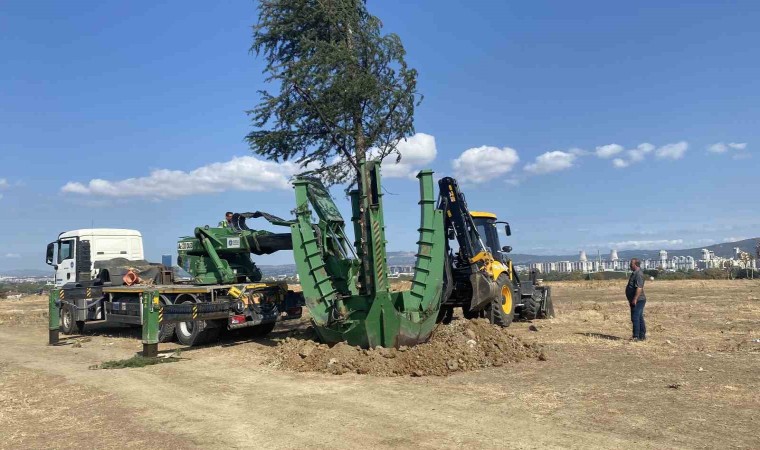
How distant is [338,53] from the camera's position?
14.9 m

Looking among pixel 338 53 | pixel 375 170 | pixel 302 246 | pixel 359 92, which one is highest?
pixel 338 53

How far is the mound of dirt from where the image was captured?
9.92 metres

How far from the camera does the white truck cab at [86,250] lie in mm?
18953

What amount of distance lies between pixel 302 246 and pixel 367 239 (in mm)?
1705

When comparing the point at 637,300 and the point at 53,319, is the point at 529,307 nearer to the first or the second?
the point at 637,300

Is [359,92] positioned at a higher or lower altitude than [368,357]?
higher

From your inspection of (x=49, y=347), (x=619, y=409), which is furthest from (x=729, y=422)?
(x=49, y=347)

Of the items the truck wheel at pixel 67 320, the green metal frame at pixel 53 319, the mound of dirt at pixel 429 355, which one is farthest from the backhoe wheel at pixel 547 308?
the truck wheel at pixel 67 320

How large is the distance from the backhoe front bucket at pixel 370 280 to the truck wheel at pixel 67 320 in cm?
969

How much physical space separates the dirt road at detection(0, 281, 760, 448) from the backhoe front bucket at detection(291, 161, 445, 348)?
1.20 m

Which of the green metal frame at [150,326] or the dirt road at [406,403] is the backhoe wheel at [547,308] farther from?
the green metal frame at [150,326]

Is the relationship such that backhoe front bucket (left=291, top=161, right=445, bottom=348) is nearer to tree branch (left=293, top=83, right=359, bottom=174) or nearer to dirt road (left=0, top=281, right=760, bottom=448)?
dirt road (left=0, top=281, right=760, bottom=448)

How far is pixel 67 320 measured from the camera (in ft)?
60.1

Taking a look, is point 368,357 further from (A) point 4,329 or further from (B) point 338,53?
(A) point 4,329
